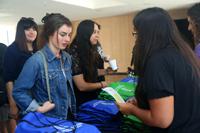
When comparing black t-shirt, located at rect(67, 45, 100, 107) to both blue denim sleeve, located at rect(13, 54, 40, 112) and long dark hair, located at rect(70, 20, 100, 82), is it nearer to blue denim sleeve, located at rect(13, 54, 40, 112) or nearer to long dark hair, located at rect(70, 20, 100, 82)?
long dark hair, located at rect(70, 20, 100, 82)

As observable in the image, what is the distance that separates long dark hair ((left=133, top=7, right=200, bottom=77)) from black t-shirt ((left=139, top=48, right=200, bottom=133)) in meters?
0.03

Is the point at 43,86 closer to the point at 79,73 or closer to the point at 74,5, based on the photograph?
the point at 79,73

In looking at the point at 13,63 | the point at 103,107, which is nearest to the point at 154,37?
the point at 103,107

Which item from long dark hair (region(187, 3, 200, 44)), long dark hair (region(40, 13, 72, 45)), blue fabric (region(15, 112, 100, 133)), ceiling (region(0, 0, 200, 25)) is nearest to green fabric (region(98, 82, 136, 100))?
blue fabric (region(15, 112, 100, 133))

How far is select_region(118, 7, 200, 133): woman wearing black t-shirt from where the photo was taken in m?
0.99

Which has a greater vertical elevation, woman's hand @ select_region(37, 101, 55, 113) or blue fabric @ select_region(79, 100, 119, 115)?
blue fabric @ select_region(79, 100, 119, 115)

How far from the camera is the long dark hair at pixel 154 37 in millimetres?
1043

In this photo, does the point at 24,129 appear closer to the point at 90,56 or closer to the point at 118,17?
the point at 90,56

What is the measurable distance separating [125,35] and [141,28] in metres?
8.28

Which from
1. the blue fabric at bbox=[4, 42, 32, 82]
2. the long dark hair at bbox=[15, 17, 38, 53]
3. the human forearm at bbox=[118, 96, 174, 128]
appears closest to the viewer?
the human forearm at bbox=[118, 96, 174, 128]

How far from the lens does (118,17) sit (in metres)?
9.48

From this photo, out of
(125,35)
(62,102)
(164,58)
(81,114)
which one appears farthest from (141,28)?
(125,35)

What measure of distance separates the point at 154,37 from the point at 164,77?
162 millimetres

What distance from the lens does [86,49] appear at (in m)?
1.87
